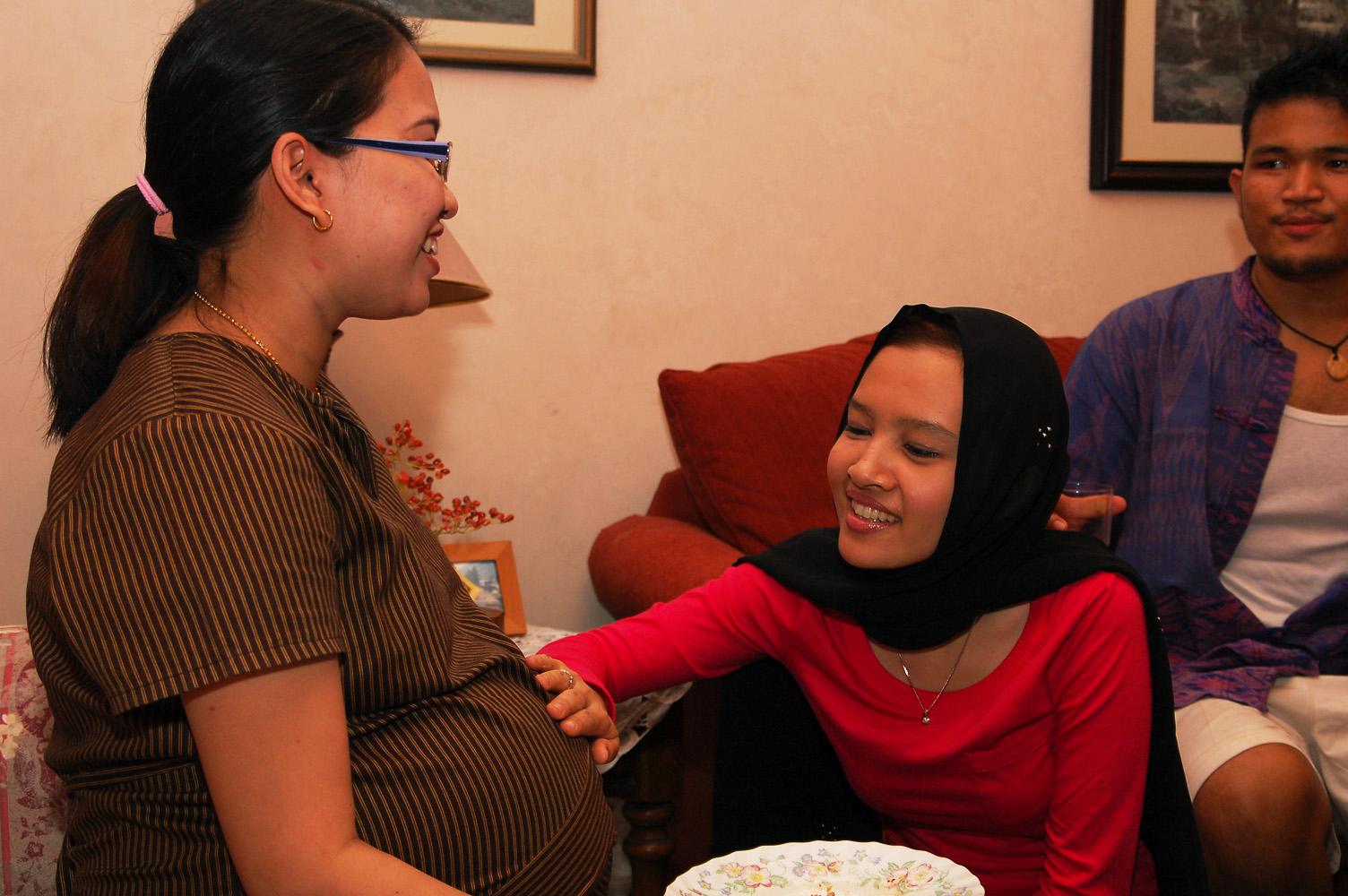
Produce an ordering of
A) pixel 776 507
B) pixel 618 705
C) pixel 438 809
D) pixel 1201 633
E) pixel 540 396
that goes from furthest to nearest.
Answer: pixel 540 396, pixel 776 507, pixel 1201 633, pixel 618 705, pixel 438 809

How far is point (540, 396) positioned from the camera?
8.02 feet

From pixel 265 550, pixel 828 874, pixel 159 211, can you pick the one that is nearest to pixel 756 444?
pixel 828 874

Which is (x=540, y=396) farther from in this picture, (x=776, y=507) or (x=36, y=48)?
(x=36, y=48)

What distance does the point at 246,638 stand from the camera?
0.80 m

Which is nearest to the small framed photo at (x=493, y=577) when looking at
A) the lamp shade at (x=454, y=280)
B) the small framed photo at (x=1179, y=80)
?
the lamp shade at (x=454, y=280)

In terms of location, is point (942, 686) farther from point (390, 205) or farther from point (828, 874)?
point (390, 205)

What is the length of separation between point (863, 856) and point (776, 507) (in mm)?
1047

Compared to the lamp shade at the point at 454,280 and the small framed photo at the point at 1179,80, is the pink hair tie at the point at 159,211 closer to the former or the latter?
the lamp shade at the point at 454,280

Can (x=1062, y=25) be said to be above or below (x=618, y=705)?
above

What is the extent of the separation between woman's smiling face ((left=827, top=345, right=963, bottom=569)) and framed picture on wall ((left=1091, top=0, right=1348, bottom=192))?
67.1 inches

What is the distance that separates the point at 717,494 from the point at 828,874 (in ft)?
3.65

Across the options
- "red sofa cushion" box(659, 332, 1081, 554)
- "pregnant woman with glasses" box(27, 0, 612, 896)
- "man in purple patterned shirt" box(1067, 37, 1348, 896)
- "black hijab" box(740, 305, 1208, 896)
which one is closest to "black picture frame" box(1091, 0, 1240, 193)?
"man in purple patterned shirt" box(1067, 37, 1348, 896)

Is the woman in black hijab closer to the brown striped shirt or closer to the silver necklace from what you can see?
the silver necklace

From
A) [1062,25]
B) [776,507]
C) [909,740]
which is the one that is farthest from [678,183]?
[909,740]
